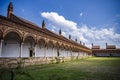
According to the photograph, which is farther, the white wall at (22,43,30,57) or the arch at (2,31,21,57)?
the white wall at (22,43,30,57)

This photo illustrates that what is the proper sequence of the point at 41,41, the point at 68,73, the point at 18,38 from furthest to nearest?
1. the point at 41,41
2. the point at 18,38
3. the point at 68,73

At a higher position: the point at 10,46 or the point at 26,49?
the point at 10,46

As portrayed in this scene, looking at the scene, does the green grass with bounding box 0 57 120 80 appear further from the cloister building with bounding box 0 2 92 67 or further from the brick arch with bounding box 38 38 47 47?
the brick arch with bounding box 38 38 47 47

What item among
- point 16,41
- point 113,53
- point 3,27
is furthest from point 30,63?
point 113,53

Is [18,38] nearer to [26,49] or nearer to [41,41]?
[26,49]

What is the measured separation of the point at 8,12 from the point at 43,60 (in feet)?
42.5

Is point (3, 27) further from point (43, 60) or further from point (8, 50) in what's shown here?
point (43, 60)

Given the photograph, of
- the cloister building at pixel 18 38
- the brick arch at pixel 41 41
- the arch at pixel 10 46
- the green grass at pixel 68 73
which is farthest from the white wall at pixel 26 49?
the green grass at pixel 68 73

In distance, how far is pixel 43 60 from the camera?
19844mm

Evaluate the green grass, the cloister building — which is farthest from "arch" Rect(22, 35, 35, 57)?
the green grass

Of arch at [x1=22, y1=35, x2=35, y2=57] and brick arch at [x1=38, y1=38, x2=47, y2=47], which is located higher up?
brick arch at [x1=38, y1=38, x2=47, y2=47]

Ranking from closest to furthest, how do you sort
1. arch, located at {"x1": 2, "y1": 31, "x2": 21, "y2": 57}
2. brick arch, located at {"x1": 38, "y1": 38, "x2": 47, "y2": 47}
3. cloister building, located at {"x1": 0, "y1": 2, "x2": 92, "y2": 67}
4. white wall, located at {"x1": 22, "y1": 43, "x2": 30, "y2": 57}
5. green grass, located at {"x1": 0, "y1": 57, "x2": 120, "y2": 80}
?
green grass, located at {"x1": 0, "y1": 57, "x2": 120, "y2": 80} → cloister building, located at {"x1": 0, "y1": 2, "x2": 92, "y2": 67} → arch, located at {"x1": 2, "y1": 31, "x2": 21, "y2": 57} → white wall, located at {"x1": 22, "y1": 43, "x2": 30, "y2": 57} → brick arch, located at {"x1": 38, "y1": 38, "x2": 47, "y2": 47}

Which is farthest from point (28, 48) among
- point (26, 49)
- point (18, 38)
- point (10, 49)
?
point (18, 38)

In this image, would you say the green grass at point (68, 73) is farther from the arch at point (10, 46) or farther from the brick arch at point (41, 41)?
the brick arch at point (41, 41)
